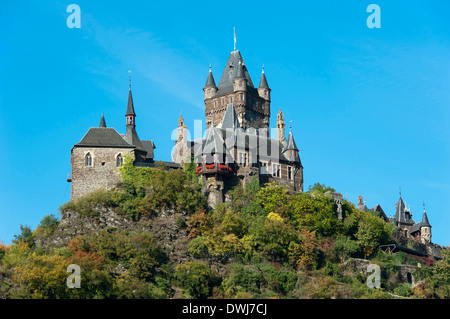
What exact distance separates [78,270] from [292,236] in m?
25.5

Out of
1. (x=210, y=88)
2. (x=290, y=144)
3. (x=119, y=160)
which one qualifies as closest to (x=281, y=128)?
(x=290, y=144)

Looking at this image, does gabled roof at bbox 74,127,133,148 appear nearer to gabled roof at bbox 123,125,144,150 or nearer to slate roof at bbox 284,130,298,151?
gabled roof at bbox 123,125,144,150

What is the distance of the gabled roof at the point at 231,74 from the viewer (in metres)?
129

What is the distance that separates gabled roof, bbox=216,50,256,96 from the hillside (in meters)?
19.3

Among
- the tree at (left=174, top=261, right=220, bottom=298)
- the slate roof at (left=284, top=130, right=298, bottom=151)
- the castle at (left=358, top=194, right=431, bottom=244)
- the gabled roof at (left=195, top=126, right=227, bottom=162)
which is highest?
the slate roof at (left=284, top=130, right=298, bottom=151)

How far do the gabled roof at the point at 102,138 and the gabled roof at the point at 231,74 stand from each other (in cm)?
2084

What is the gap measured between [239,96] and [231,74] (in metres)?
4.97

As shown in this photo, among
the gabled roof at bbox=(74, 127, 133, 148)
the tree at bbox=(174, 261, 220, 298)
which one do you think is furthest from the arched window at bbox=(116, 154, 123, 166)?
the tree at bbox=(174, 261, 220, 298)

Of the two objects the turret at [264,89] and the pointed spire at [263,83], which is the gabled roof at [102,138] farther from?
the pointed spire at [263,83]

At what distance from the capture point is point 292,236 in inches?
4094

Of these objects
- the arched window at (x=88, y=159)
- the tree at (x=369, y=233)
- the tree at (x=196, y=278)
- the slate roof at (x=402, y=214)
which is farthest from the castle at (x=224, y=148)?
the tree at (x=196, y=278)

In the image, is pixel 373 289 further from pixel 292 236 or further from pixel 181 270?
pixel 181 270

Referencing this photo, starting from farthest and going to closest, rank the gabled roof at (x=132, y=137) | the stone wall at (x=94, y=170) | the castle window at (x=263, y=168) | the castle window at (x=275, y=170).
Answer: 1. the castle window at (x=275, y=170)
2. the castle window at (x=263, y=168)
3. the gabled roof at (x=132, y=137)
4. the stone wall at (x=94, y=170)

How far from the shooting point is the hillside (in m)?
92.2
